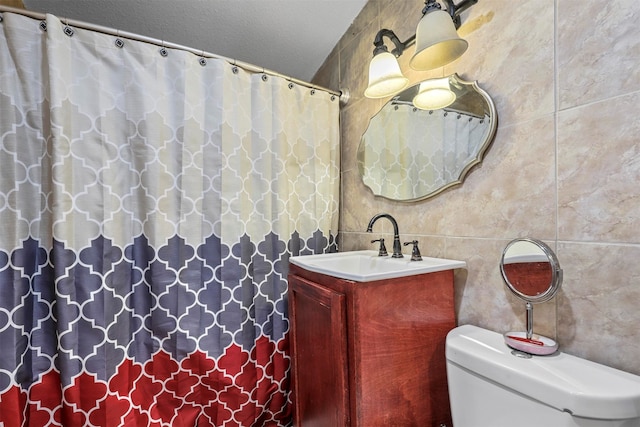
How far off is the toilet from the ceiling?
66.5 inches

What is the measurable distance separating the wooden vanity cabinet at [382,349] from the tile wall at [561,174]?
0.17 m

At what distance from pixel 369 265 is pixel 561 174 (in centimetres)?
74

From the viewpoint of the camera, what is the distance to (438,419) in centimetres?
99

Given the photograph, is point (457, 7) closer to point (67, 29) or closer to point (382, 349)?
point (382, 349)

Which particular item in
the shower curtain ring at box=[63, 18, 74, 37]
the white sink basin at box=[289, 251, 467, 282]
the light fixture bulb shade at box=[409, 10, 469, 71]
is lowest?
the white sink basin at box=[289, 251, 467, 282]

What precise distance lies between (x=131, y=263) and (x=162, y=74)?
819 millimetres

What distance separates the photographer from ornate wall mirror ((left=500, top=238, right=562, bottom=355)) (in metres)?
0.74

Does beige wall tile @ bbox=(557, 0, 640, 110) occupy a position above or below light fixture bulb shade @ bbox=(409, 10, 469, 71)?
below

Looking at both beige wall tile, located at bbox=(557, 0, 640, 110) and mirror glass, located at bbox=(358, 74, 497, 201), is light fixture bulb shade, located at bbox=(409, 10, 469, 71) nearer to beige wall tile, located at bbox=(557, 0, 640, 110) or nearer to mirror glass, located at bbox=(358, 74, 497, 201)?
mirror glass, located at bbox=(358, 74, 497, 201)

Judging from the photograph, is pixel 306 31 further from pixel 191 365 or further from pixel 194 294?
pixel 191 365

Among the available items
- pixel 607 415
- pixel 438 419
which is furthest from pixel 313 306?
pixel 607 415

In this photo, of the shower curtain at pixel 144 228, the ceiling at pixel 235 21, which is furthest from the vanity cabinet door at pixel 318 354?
the ceiling at pixel 235 21

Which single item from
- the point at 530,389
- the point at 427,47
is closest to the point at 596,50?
the point at 427,47

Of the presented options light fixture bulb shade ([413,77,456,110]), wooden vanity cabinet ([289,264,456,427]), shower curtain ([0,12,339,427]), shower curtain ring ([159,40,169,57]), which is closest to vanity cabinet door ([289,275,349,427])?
wooden vanity cabinet ([289,264,456,427])
